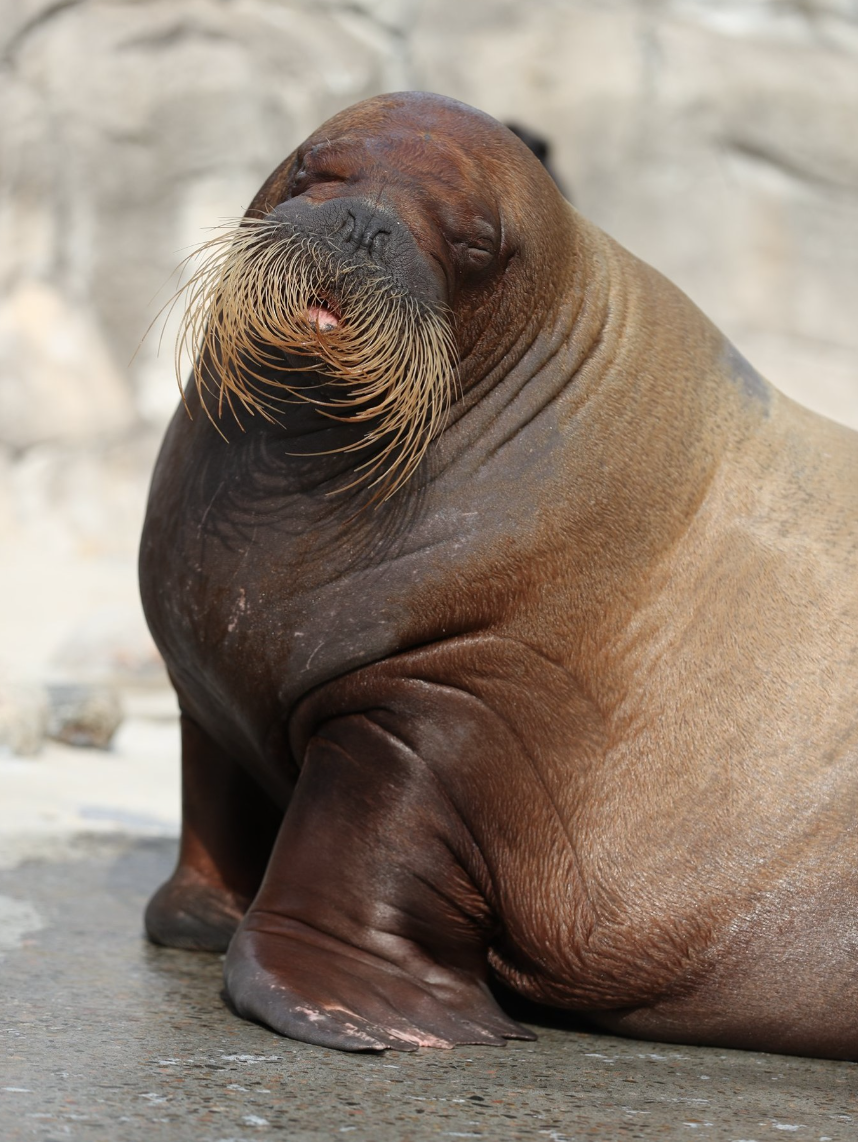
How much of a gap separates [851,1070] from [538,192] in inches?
77.2

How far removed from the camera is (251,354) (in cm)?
317

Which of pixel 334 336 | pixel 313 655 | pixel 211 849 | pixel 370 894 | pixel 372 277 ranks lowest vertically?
pixel 211 849

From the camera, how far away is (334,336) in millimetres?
2967

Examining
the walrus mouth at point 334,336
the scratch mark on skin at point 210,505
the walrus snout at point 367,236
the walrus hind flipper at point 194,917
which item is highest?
the walrus snout at point 367,236

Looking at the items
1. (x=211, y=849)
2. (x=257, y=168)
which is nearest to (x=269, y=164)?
(x=257, y=168)

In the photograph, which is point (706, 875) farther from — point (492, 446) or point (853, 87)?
point (853, 87)

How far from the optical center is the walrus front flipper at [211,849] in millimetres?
3744

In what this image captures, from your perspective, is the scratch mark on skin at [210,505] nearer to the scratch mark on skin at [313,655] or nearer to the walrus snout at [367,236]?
the scratch mark on skin at [313,655]

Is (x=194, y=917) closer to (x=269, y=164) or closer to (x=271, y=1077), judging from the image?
(x=271, y=1077)

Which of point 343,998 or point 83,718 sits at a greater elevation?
point 343,998

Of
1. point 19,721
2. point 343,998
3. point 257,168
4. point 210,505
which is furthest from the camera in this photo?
point 257,168

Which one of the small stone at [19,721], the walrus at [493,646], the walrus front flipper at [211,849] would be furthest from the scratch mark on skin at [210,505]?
the small stone at [19,721]

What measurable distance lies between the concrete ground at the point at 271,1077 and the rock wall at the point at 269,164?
8.15 metres

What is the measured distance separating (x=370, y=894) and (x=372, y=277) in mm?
1241
